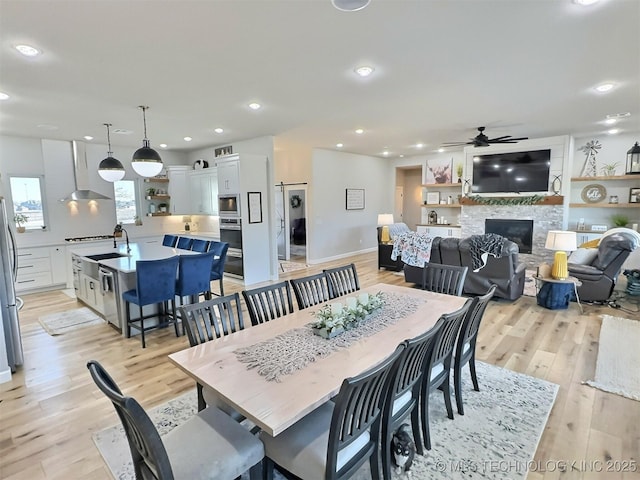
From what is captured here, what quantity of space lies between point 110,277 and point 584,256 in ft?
22.6

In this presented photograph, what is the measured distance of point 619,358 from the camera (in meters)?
3.32

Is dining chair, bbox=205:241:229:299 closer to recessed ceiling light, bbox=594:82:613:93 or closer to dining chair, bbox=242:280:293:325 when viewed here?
dining chair, bbox=242:280:293:325

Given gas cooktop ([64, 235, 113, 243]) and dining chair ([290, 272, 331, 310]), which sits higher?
gas cooktop ([64, 235, 113, 243])

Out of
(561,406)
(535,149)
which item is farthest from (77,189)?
(535,149)

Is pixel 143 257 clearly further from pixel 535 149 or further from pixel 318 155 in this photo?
pixel 535 149

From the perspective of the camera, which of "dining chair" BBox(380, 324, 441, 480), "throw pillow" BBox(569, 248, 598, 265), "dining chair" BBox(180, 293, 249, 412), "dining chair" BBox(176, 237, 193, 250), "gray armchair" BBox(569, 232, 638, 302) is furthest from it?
"dining chair" BBox(176, 237, 193, 250)

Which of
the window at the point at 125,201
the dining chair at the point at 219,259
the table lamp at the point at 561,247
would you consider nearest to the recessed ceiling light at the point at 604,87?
the table lamp at the point at 561,247

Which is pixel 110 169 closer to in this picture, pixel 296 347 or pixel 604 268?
pixel 296 347

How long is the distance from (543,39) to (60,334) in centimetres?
588

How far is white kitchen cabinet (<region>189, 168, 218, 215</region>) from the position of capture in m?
7.35

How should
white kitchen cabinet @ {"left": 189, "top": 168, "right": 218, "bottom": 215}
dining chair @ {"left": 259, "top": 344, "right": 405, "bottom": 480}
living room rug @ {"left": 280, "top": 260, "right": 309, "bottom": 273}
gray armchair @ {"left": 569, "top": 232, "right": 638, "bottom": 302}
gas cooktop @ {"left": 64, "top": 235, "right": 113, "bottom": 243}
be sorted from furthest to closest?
living room rug @ {"left": 280, "top": 260, "right": 309, "bottom": 273}
white kitchen cabinet @ {"left": 189, "top": 168, "right": 218, "bottom": 215}
gas cooktop @ {"left": 64, "top": 235, "right": 113, "bottom": 243}
gray armchair @ {"left": 569, "top": 232, "right": 638, "bottom": 302}
dining chair @ {"left": 259, "top": 344, "right": 405, "bottom": 480}

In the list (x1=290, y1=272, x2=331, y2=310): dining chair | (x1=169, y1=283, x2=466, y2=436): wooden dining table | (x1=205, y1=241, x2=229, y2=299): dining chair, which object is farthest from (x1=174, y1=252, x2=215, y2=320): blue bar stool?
(x1=169, y1=283, x2=466, y2=436): wooden dining table

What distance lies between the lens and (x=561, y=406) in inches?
103

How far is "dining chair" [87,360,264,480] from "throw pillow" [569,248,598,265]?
5.80 metres
